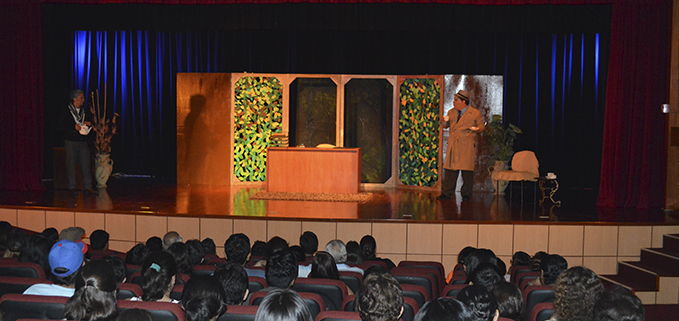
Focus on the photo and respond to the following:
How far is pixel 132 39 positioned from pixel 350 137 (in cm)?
490

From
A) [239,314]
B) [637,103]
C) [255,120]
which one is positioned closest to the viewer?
[239,314]

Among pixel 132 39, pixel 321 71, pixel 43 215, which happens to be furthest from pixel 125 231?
pixel 132 39

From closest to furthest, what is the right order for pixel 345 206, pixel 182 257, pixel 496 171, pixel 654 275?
1. pixel 182 257
2. pixel 654 275
3. pixel 345 206
4. pixel 496 171

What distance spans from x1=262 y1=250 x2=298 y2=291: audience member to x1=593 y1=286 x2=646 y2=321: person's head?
4.74 ft

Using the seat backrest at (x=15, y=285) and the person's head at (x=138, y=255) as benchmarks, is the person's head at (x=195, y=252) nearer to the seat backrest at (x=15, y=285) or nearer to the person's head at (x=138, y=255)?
the person's head at (x=138, y=255)

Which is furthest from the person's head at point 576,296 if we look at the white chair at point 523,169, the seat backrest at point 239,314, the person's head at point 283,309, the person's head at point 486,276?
the white chair at point 523,169

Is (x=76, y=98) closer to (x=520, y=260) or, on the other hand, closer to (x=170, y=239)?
(x=170, y=239)

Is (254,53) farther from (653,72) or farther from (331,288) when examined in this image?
(331,288)

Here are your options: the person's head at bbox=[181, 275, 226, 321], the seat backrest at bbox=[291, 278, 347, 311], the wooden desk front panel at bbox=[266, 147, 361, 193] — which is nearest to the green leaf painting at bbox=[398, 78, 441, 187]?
the wooden desk front panel at bbox=[266, 147, 361, 193]

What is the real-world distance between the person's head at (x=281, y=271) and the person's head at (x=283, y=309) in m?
0.98

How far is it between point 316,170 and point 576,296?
21.2ft

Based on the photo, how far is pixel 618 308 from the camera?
2.30m

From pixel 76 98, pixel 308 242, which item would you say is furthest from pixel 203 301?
pixel 76 98

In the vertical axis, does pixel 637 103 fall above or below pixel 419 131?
above
